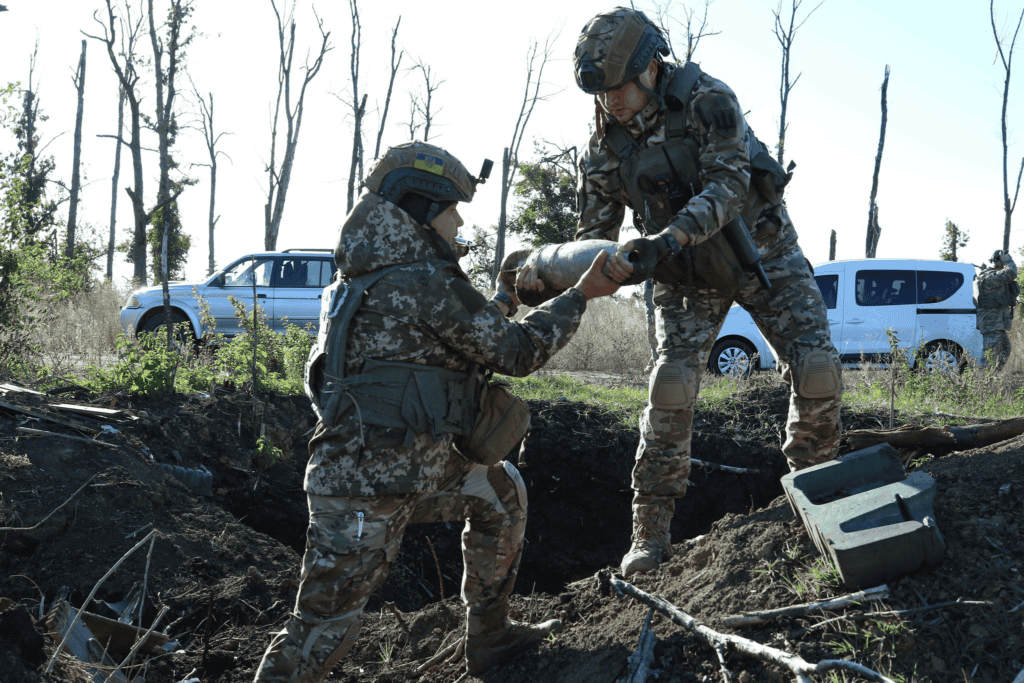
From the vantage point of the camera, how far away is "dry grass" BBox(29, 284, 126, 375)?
755 centimetres

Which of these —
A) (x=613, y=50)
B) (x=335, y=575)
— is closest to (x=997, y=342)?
(x=613, y=50)

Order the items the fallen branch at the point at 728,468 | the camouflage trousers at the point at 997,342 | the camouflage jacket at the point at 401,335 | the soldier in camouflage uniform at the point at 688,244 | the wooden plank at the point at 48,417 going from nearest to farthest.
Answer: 1. the camouflage jacket at the point at 401,335
2. the soldier in camouflage uniform at the point at 688,244
3. the wooden plank at the point at 48,417
4. the fallen branch at the point at 728,468
5. the camouflage trousers at the point at 997,342

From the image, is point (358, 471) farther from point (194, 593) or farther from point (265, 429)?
point (265, 429)

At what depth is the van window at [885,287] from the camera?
9.82 m

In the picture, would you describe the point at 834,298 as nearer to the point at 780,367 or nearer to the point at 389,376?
the point at 780,367

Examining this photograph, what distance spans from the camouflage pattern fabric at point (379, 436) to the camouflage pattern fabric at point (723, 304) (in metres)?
1.12

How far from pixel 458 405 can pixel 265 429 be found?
382 centimetres

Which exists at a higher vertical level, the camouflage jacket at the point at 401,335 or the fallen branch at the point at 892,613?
the camouflage jacket at the point at 401,335

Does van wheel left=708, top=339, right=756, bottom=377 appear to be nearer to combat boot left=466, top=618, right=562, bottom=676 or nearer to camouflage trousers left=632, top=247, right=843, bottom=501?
camouflage trousers left=632, top=247, right=843, bottom=501

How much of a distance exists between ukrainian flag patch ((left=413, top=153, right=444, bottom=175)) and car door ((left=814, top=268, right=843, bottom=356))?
8.50 metres

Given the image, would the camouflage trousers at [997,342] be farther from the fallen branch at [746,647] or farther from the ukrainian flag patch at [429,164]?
the ukrainian flag patch at [429,164]

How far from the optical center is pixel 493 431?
7.89 feet

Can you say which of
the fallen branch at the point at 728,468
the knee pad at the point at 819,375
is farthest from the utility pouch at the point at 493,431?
the fallen branch at the point at 728,468

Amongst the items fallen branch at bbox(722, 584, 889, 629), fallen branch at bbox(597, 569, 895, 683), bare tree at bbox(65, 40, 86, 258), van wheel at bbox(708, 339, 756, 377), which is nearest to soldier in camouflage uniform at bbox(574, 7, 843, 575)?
fallen branch at bbox(597, 569, 895, 683)
